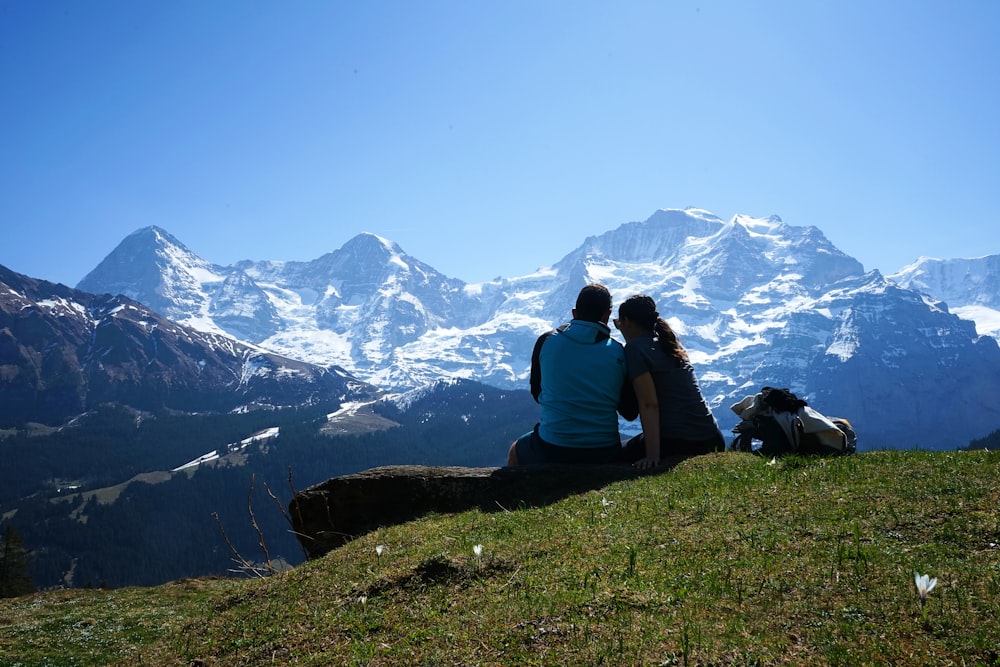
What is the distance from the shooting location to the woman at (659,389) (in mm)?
12070

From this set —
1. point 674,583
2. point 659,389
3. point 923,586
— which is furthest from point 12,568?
point 923,586

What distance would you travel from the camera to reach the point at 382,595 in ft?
26.7

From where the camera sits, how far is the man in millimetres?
12141

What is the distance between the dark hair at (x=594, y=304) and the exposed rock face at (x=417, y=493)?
306cm

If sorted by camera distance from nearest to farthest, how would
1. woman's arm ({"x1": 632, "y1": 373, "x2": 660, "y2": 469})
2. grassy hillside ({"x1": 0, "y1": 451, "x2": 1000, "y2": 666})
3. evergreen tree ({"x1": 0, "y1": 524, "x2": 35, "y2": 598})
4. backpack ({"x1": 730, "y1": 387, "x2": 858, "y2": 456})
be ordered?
grassy hillside ({"x1": 0, "y1": 451, "x2": 1000, "y2": 666}), woman's arm ({"x1": 632, "y1": 373, "x2": 660, "y2": 469}), backpack ({"x1": 730, "y1": 387, "x2": 858, "y2": 456}), evergreen tree ({"x1": 0, "y1": 524, "x2": 35, "y2": 598})

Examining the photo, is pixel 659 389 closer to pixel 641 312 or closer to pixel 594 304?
pixel 641 312

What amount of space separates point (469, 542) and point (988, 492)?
7070mm

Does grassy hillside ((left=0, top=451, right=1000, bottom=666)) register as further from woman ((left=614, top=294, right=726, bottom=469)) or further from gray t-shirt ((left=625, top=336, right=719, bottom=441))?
gray t-shirt ((left=625, top=336, right=719, bottom=441))

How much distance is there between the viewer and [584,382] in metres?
12.2

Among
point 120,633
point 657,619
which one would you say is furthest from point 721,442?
point 120,633

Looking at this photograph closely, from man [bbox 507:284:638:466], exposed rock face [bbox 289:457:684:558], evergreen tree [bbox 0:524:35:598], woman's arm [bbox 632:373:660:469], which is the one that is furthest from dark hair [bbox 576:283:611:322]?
evergreen tree [bbox 0:524:35:598]

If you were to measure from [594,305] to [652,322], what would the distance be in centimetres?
131

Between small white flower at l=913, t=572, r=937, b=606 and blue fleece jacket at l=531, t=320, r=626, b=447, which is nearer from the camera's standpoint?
small white flower at l=913, t=572, r=937, b=606

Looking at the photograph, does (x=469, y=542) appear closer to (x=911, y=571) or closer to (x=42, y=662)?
(x=911, y=571)
